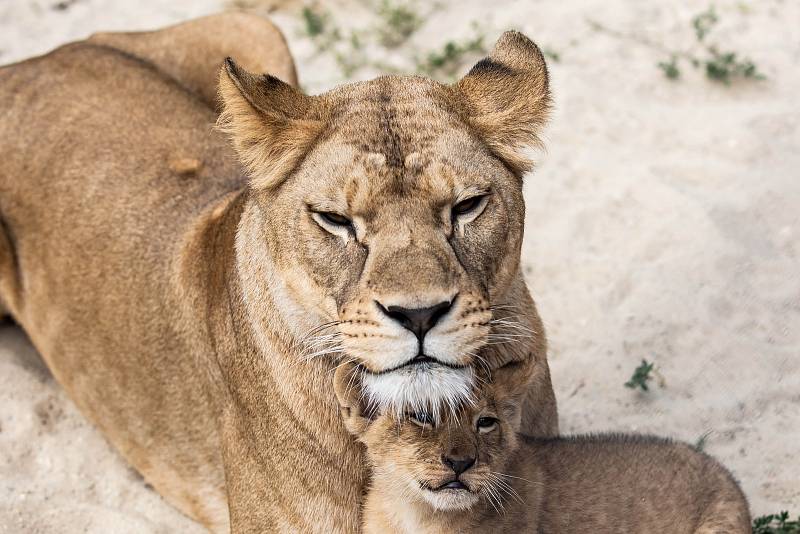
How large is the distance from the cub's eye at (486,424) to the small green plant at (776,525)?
1161 millimetres

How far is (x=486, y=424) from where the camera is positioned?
284 cm

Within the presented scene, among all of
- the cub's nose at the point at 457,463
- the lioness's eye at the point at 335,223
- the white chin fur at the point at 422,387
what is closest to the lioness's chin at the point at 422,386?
the white chin fur at the point at 422,387

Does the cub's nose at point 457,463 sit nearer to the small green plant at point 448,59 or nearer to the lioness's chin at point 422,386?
the lioness's chin at point 422,386

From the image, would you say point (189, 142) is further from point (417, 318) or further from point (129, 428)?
point (417, 318)

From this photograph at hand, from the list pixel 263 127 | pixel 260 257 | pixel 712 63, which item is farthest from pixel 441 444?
pixel 712 63

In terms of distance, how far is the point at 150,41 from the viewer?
16.1ft

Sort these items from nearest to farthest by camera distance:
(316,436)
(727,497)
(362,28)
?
(316,436), (727,497), (362,28)

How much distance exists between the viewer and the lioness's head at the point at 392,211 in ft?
8.48

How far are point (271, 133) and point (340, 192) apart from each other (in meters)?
0.29

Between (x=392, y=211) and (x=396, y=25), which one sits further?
(x=396, y=25)

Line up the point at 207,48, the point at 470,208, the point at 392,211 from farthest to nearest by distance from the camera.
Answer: the point at 207,48
the point at 470,208
the point at 392,211

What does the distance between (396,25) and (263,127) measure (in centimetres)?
350

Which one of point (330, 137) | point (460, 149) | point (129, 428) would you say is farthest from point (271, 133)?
point (129, 428)

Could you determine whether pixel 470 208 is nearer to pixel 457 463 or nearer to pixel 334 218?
pixel 334 218
